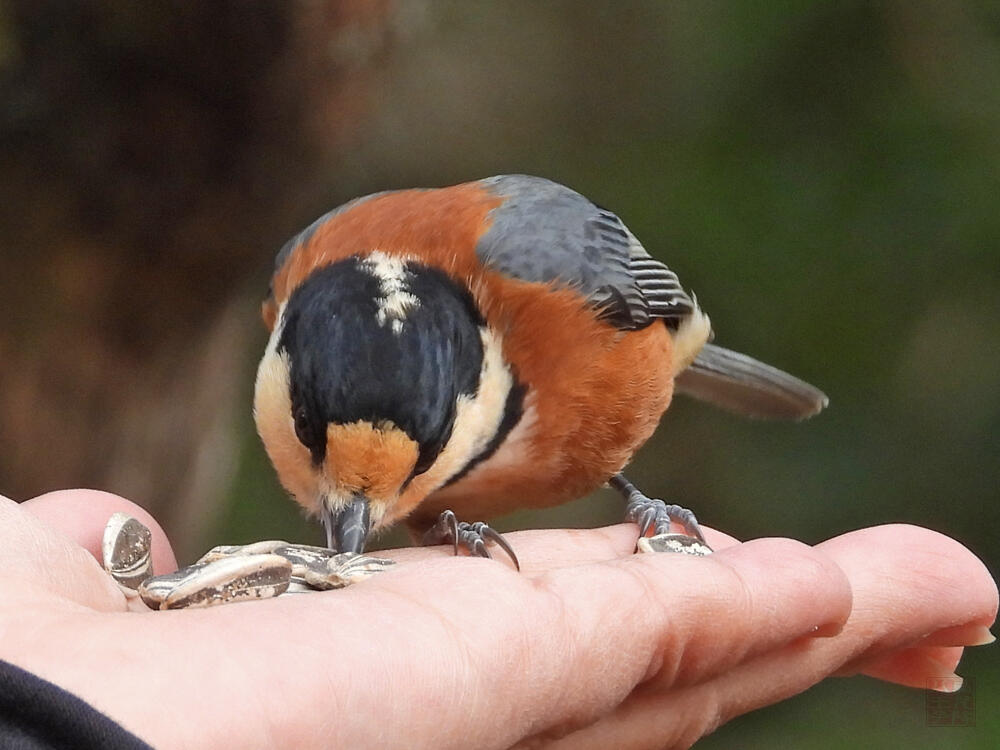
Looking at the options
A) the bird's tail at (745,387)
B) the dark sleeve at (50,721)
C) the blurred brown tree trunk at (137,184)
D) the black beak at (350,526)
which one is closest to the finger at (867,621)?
the black beak at (350,526)

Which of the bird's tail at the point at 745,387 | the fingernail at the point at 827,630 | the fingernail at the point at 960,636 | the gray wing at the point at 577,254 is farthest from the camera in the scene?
the bird's tail at the point at 745,387

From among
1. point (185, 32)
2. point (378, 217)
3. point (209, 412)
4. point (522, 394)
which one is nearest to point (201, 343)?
point (209, 412)

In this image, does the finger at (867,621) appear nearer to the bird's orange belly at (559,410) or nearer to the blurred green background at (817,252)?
the bird's orange belly at (559,410)

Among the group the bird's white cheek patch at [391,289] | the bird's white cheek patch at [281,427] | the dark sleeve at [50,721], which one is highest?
the bird's white cheek patch at [391,289]

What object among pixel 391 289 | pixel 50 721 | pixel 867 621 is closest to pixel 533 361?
pixel 391 289

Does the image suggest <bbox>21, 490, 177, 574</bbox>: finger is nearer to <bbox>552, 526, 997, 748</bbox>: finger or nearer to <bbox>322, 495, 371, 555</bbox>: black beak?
<bbox>322, 495, 371, 555</bbox>: black beak

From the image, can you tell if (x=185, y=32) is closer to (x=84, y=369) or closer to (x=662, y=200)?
(x=84, y=369)

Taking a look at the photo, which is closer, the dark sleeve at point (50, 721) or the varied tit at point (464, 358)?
the dark sleeve at point (50, 721)
